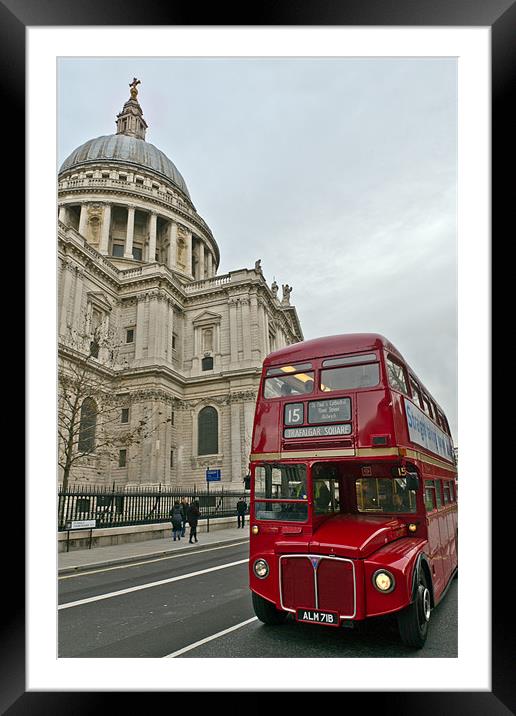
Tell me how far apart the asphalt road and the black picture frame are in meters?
1.10

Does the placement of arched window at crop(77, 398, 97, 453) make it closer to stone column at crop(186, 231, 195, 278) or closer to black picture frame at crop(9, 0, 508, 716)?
black picture frame at crop(9, 0, 508, 716)

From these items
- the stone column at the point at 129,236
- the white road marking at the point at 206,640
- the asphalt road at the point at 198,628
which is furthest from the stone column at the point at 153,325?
the white road marking at the point at 206,640

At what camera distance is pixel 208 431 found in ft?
141

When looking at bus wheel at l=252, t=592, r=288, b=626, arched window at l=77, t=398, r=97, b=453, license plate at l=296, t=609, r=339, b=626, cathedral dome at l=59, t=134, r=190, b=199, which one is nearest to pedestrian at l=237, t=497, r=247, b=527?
arched window at l=77, t=398, r=97, b=453

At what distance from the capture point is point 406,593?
5.00 metres

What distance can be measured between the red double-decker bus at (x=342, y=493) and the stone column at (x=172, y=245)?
166ft

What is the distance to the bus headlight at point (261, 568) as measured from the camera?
582 cm

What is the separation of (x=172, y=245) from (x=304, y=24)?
5351cm

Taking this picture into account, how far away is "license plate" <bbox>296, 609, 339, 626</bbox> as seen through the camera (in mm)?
5165

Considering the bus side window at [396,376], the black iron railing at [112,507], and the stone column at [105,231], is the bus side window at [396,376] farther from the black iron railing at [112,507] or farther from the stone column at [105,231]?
the stone column at [105,231]

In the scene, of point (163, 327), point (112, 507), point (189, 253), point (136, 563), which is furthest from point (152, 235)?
point (136, 563)
